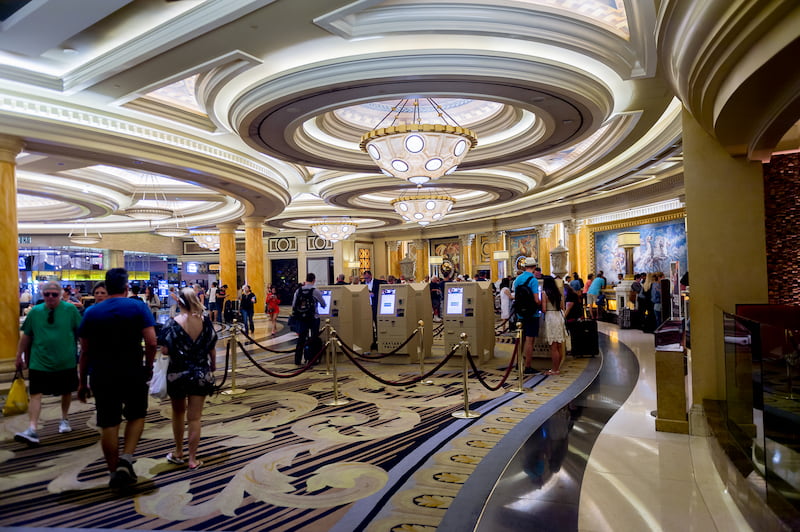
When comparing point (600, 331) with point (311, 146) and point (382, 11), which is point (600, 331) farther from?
point (382, 11)

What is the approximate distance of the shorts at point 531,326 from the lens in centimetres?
732

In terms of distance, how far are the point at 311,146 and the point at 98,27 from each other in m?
4.37

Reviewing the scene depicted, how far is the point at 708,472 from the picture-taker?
11.7ft

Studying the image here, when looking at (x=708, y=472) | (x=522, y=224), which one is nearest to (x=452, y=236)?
(x=522, y=224)

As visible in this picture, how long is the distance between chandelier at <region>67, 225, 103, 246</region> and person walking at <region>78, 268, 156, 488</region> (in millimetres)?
19463

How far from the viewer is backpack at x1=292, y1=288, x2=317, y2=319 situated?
27.9 feet

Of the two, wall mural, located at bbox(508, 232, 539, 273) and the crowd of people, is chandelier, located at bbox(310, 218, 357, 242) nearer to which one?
wall mural, located at bbox(508, 232, 539, 273)

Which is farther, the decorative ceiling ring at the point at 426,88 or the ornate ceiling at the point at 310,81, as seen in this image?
the decorative ceiling ring at the point at 426,88

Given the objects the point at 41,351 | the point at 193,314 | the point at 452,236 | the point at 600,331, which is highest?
→ the point at 452,236

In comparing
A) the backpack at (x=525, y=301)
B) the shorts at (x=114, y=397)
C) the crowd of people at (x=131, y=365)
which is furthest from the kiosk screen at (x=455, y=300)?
the shorts at (x=114, y=397)

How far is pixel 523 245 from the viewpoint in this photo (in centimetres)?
2078

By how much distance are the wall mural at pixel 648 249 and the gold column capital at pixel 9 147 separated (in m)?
13.5

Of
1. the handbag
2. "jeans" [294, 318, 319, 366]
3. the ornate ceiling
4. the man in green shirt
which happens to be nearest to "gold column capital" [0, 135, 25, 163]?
the ornate ceiling

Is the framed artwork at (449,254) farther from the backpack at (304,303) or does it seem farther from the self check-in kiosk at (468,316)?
the backpack at (304,303)
